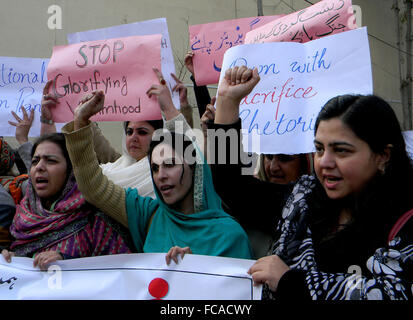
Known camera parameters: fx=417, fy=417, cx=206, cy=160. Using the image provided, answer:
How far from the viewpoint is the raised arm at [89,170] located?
1.81 meters

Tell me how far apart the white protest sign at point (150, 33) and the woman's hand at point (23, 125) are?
57 cm

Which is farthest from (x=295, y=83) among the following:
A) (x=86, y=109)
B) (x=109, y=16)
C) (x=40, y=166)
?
(x=109, y=16)

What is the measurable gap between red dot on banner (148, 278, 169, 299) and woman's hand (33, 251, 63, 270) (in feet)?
1.46

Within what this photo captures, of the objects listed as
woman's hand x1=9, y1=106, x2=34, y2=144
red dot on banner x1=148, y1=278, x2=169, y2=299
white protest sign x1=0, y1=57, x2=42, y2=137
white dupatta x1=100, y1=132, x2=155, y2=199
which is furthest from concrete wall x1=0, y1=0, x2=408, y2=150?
red dot on banner x1=148, y1=278, x2=169, y2=299

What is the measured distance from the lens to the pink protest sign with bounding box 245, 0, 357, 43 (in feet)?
6.89

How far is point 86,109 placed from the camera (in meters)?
1.88

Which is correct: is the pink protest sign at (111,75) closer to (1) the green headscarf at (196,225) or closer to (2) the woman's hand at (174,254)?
(1) the green headscarf at (196,225)

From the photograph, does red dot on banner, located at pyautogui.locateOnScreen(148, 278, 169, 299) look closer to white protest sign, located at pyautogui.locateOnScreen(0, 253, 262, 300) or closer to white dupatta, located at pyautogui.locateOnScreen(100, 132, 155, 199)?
white protest sign, located at pyautogui.locateOnScreen(0, 253, 262, 300)

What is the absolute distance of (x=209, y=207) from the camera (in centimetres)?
177

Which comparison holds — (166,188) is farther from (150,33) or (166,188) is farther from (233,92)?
(150,33)

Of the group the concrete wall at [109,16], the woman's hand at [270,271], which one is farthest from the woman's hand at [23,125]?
the concrete wall at [109,16]

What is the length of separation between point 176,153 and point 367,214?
87 centimetres
